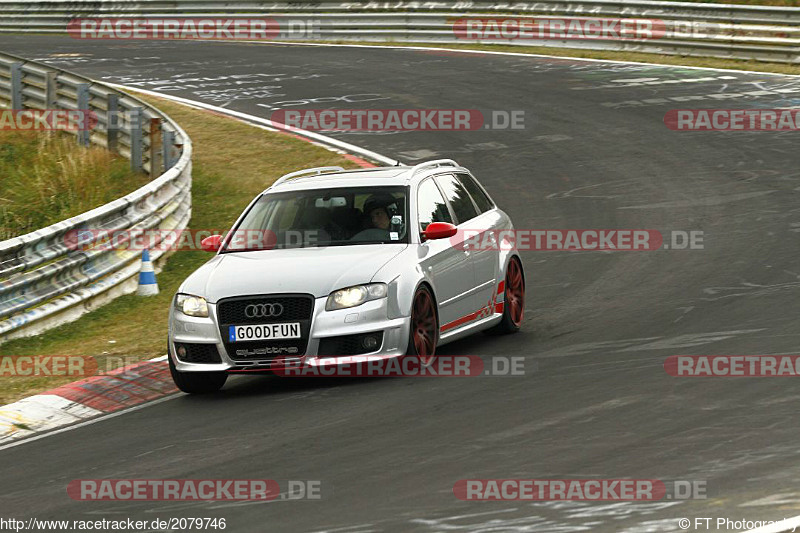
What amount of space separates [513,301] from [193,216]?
24.5ft

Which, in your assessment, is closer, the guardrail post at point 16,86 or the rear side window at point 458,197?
the rear side window at point 458,197

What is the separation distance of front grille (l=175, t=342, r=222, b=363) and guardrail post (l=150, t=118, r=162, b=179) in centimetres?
940

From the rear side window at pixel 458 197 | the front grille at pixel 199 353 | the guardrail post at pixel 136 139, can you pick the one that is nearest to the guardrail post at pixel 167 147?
the guardrail post at pixel 136 139

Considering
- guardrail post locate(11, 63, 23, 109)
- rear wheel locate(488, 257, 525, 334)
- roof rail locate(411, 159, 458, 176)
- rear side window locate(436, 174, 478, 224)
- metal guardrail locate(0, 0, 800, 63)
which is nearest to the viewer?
roof rail locate(411, 159, 458, 176)

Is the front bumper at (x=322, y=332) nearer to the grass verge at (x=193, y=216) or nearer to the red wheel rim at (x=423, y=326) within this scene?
the red wheel rim at (x=423, y=326)

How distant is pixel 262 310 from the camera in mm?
10445

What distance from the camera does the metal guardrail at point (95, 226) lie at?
1327 centimetres

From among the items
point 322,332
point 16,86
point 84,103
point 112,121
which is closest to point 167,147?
point 112,121

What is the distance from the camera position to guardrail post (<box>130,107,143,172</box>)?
1989cm

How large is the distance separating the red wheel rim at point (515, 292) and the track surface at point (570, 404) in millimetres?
321

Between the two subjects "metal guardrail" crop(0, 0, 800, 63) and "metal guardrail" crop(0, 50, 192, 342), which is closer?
"metal guardrail" crop(0, 50, 192, 342)

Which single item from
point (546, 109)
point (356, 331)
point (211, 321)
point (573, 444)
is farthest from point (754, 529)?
point (546, 109)

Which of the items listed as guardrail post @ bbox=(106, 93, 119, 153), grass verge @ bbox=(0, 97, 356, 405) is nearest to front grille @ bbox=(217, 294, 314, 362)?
grass verge @ bbox=(0, 97, 356, 405)

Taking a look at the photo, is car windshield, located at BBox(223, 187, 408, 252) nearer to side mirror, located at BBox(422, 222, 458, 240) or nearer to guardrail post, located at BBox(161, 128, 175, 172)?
side mirror, located at BBox(422, 222, 458, 240)
